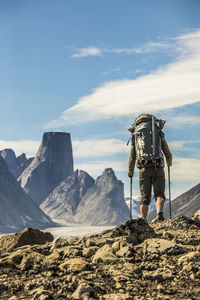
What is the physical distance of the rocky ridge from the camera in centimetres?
648

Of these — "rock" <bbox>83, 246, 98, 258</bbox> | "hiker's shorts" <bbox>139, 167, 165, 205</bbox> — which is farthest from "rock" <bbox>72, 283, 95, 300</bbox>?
"hiker's shorts" <bbox>139, 167, 165, 205</bbox>

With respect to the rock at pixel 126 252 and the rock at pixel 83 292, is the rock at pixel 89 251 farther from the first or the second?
the rock at pixel 83 292

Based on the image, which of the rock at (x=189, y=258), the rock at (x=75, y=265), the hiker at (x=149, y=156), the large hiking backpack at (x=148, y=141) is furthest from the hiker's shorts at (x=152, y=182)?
the rock at (x=75, y=265)

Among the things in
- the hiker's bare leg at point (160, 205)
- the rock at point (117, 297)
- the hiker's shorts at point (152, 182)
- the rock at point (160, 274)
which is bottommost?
the rock at point (117, 297)

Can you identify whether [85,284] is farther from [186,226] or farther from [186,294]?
[186,226]

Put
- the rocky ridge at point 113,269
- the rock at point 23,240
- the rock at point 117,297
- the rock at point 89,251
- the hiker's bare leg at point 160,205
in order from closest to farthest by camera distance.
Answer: the rock at point 117,297
the rocky ridge at point 113,269
the rock at point 89,251
the rock at point 23,240
the hiker's bare leg at point 160,205

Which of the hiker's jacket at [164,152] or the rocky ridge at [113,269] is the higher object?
the hiker's jacket at [164,152]

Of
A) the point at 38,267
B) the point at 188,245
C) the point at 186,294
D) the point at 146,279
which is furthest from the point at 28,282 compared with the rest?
the point at 188,245

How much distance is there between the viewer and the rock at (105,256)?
7.84 meters

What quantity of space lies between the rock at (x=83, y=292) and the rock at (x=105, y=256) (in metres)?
1.48

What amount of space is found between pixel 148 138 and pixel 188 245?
201 inches

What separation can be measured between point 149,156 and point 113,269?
6534mm

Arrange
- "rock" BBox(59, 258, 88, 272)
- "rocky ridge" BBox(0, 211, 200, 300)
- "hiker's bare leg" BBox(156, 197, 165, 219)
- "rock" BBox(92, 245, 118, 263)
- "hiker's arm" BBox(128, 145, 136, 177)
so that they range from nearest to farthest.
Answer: "rocky ridge" BBox(0, 211, 200, 300)
"rock" BBox(59, 258, 88, 272)
"rock" BBox(92, 245, 118, 263)
"hiker's bare leg" BBox(156, 197, 165, 219)
"hiker's arm" BBox(128, 145, 136, 177)

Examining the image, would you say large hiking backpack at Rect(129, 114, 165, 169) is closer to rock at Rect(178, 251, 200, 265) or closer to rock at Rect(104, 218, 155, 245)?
rock at Rect(104, 218, 155, 245)
